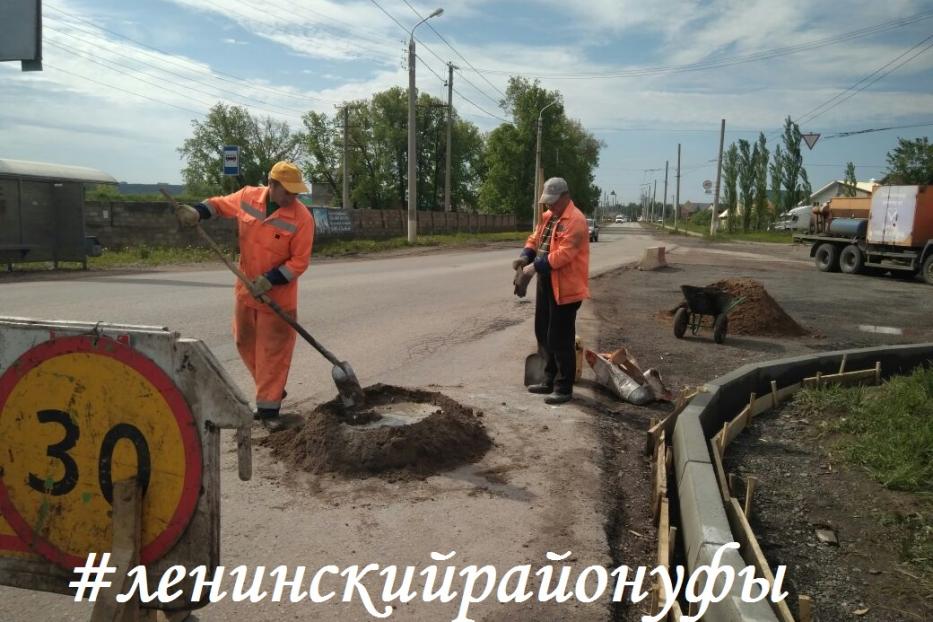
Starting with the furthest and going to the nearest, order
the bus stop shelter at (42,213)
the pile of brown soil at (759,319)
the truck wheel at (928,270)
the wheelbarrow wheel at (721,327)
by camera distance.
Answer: the truck wheel at (928,270) → the bus stop shelter at (42,213) → the pile of brown soil at (759,319) → the wheelbarrow wheel at (721,327)

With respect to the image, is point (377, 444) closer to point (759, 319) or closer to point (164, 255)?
point (759, 319)

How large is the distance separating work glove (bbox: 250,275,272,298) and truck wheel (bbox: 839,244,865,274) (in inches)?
897

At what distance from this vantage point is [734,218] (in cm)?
6638

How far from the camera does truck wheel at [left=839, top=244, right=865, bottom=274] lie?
22889 millimetres

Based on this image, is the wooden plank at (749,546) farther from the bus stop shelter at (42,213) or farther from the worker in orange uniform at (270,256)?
the bus stop shelter at (42,213)

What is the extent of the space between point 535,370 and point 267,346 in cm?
247

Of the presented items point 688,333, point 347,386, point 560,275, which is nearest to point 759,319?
point 688,333

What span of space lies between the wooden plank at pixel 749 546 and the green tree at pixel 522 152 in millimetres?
68570

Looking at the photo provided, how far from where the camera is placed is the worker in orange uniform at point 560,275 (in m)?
5.70

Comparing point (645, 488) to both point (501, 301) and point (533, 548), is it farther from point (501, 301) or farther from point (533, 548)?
point (501, 301)

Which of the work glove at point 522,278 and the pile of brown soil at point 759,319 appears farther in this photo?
the pile of brown soil at point 759,319

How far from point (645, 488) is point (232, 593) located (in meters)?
2.52

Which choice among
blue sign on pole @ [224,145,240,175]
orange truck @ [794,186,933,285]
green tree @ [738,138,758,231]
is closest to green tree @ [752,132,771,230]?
green tree @ [738,138,758,231]

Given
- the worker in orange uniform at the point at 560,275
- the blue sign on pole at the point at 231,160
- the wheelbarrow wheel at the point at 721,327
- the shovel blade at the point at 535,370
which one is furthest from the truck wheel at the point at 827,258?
the worker in orange uniform at the point at 560,275
